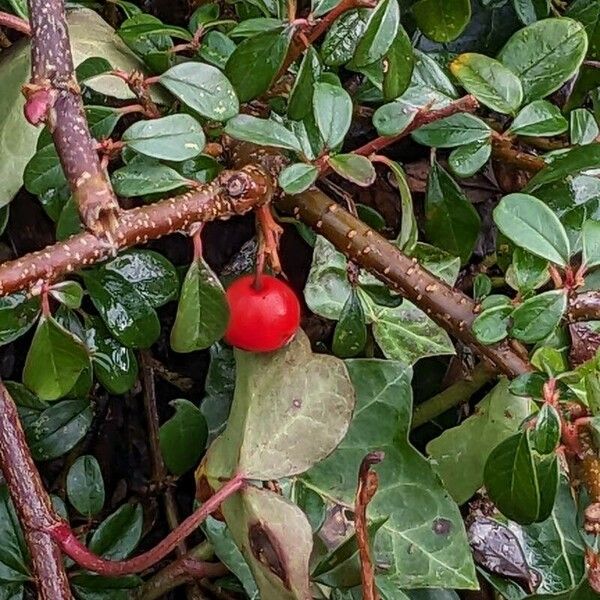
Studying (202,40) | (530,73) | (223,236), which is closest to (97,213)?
(202,40)

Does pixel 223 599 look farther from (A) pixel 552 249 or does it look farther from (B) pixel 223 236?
(A) pixel 552 249

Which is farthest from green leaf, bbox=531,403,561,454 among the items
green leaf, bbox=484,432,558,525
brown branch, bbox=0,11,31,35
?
brown branch, bbox=0,11,31,35

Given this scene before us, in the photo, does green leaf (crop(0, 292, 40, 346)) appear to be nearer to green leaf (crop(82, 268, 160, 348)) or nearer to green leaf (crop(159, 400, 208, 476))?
green leaf (crop(82, 268, 160, 348))

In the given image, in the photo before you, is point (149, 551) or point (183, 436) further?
point (183, 436)

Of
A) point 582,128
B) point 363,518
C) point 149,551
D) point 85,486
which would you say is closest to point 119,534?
point 85,486

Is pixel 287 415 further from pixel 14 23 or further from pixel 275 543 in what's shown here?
pixel 14 23

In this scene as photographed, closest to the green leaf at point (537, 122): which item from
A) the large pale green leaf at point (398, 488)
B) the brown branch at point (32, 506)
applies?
the large pale green leaf at point (398, 488)
